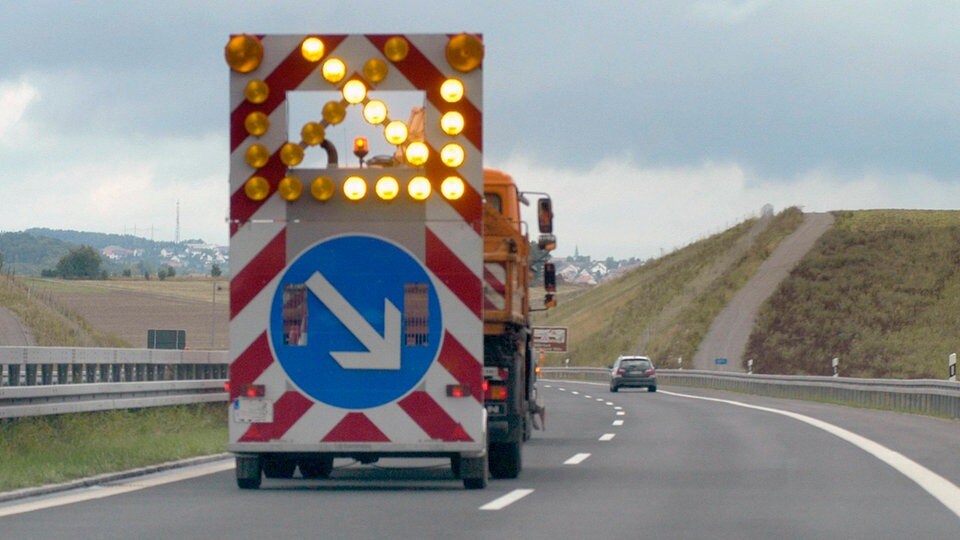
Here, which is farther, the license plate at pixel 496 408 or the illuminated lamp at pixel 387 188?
the license plate at pixel 496 408

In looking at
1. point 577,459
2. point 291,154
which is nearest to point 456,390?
point 291,154

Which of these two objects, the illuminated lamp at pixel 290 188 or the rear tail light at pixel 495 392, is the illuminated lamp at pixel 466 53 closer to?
the illuminated lamp at pixel 290 188

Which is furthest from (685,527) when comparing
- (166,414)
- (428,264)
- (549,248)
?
(166,414)

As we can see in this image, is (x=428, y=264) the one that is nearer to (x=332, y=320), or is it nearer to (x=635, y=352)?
(x=332, y=320)

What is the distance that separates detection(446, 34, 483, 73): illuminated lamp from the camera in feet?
42.2

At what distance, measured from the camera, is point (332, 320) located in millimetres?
12875

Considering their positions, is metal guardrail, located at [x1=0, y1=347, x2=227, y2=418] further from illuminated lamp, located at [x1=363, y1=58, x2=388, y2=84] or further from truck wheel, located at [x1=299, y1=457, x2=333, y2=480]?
illuminated lamp, located at [x1=363, y1=58, x2=388, y2=84]

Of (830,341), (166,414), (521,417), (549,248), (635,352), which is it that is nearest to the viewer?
(521,417)

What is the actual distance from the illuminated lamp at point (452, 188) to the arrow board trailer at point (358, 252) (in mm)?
14

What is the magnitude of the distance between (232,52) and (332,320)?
2199 millimetres

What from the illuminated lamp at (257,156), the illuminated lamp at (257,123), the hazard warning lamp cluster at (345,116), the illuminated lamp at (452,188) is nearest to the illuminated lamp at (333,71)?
the hazard warning lamp cluster at (345,116)

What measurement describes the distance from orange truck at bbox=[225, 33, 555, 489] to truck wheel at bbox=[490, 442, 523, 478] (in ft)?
6.06

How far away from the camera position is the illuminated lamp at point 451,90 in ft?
42.2

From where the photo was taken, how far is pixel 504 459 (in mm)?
14812
